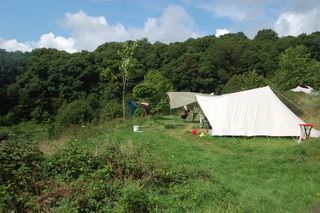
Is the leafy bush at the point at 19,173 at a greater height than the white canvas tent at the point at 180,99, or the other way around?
the white canvas tent at the point at 180,99

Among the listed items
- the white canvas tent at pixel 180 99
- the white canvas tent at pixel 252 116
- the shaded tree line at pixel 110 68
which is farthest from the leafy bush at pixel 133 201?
the shaded tree line at pixel 110 68

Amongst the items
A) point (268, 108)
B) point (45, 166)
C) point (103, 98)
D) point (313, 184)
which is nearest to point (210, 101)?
point (268, 108)

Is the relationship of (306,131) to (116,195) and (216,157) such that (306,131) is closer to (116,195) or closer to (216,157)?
(216,157)

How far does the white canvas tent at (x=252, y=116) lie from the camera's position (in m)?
16.3

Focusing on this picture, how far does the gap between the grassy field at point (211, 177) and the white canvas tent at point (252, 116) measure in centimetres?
209

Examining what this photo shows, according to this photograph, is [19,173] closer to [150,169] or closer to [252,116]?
[150,169]

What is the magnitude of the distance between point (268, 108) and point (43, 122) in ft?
137

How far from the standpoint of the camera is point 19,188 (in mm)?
6781

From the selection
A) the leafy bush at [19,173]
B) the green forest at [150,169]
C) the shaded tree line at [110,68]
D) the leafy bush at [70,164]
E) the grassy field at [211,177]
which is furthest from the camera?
the shaded tree line at [110,68]

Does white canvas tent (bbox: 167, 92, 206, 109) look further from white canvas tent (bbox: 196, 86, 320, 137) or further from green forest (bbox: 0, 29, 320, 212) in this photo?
white canvas tent (bbox: 196, 86, 320, 137)

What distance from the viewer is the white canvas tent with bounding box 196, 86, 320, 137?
1633cm

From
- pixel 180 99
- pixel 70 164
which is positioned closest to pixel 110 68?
pixel 180 99

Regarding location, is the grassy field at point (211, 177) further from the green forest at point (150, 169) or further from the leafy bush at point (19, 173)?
the leafy bush at point (19, 173)

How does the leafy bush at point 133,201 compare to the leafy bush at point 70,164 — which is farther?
the leafy bush at point 70,164
